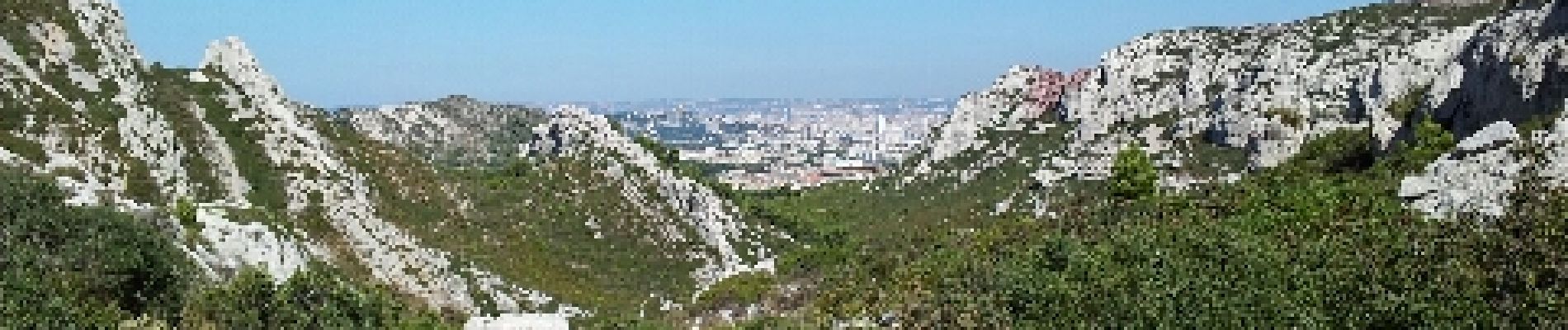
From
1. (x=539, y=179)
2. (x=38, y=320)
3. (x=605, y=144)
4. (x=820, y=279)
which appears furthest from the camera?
(x=605, y=144)

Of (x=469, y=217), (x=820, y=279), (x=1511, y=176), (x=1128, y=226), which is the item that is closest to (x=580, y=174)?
(x=469, y=217)

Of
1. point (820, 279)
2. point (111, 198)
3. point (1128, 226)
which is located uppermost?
point (111, 198)

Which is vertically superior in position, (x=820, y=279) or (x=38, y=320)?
(x=38, y=320)

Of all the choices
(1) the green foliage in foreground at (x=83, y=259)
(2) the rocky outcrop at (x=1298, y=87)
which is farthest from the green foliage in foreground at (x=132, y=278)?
(2) the rocky outcrop at (x=1298, y=87)

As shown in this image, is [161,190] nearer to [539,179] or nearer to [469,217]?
[469,217]

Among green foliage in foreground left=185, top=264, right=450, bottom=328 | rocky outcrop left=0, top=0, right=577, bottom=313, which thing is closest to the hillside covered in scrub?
green foliage in foreground left=185, top=264, right=450, bottom=328

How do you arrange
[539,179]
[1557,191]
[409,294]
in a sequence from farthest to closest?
[539,179]
[409,294]
[1557,191]

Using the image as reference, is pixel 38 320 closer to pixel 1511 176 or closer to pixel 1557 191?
pixel 1557 191

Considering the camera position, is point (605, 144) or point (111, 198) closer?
point (111, 198)
